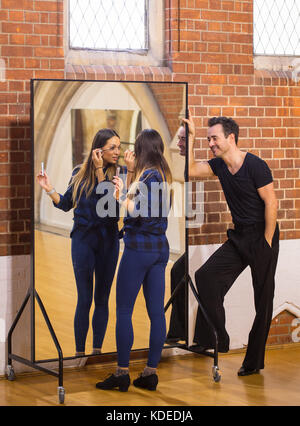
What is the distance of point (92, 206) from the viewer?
16.5 feet

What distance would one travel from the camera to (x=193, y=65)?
5766 millimetres

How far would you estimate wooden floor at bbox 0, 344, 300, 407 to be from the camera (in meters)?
4.73

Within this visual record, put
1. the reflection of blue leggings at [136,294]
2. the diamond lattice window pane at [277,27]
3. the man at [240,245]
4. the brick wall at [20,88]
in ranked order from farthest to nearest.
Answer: the diamond lattice window pane at [277,27] < the man at [240,245] < the brick wall at [20,88] < the reflection of blue leggings at [136,294]

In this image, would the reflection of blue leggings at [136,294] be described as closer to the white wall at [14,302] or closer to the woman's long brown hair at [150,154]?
the woman's long brown hair at [150,154]

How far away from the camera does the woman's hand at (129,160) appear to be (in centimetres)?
503

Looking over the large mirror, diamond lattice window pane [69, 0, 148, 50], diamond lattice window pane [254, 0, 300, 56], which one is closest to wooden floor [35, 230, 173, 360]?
the large mirror

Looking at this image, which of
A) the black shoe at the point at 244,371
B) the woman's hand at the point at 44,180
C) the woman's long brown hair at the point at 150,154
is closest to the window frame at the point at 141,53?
the woman's long brown hair at the point at 150,154

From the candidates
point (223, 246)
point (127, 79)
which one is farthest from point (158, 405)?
point (127, 79)

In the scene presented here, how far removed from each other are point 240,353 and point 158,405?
1.47 metres

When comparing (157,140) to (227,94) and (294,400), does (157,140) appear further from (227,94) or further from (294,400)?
(294,400)

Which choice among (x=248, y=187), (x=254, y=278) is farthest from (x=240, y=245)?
(x=248, y=187)

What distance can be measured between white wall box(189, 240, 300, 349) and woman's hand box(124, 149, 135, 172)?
3.40ft

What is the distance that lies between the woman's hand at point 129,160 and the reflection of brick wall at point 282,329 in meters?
1.86
